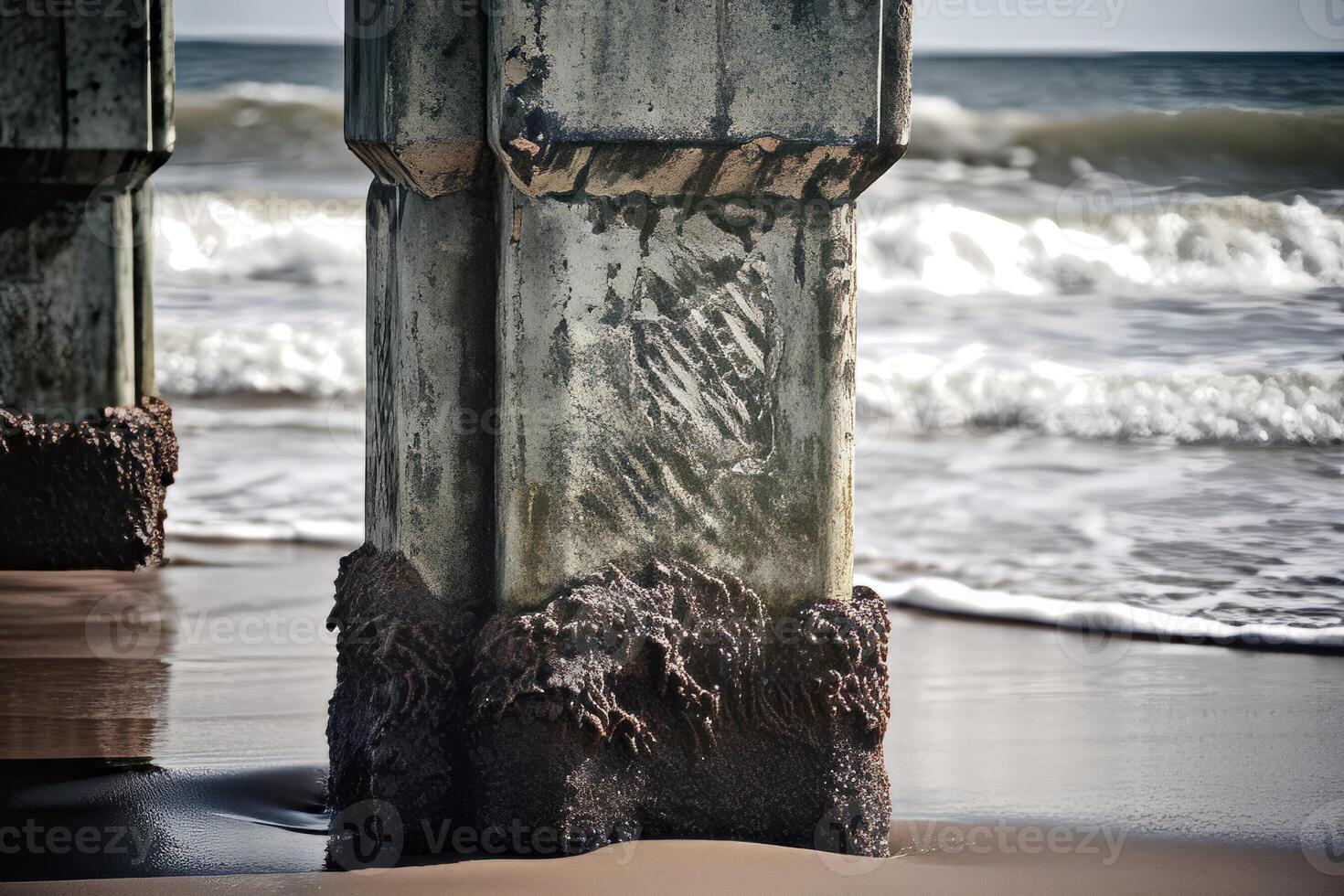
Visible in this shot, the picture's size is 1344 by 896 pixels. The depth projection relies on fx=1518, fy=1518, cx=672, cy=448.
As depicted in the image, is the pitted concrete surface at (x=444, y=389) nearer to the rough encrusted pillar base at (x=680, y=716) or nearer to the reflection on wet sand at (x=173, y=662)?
the rough encrusted pillar base at (x=680, y=716)

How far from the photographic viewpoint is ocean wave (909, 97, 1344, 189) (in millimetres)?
15250

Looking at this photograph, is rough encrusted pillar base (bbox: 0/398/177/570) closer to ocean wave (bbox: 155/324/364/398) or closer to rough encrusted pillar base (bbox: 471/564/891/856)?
rough encrusted pillar base (bbox: 471/564/891/856)

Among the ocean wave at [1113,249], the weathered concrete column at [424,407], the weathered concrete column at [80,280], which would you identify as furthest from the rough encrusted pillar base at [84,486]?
the ocean wave at [1113,249]

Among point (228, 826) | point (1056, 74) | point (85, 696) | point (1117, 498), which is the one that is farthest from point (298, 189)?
point (228, 826)

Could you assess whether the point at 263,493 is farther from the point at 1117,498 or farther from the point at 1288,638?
the point at 1288,638

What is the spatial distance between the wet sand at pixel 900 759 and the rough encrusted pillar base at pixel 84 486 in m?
0.25

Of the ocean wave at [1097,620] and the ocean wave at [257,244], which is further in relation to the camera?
the ocean wave at [257,244]

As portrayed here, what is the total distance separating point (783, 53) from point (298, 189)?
1463cm

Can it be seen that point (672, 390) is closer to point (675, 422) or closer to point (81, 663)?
point (675, 422)

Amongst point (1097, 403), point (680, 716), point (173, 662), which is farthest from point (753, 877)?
point (1097, 403)

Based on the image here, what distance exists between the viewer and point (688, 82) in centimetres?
223

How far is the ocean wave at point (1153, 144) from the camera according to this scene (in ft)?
50.0

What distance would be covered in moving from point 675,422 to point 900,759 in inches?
45.2

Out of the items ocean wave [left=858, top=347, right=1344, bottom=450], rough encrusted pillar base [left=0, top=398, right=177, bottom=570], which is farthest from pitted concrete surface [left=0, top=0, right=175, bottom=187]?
ocean wave [left=858, top=347, right=1344, bottom=450]
